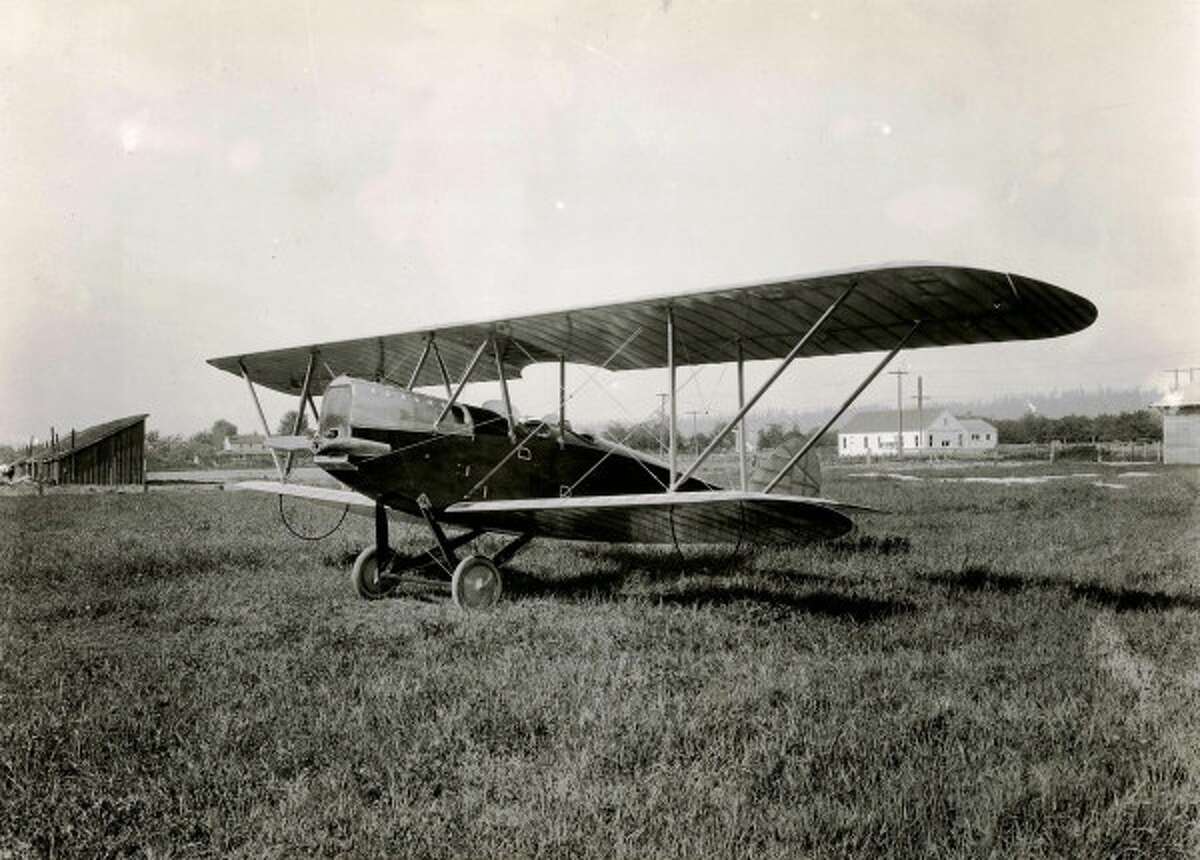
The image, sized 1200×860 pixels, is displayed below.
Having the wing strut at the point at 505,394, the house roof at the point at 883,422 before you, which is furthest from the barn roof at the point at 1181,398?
the house roof at the point at 883,422

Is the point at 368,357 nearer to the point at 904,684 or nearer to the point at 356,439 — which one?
the point at 356,439

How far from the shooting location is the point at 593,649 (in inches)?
225

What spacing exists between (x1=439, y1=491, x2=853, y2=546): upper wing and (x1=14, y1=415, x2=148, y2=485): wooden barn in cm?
2808

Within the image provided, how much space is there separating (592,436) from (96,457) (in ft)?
96.9

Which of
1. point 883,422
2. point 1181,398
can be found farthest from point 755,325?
point 883,422

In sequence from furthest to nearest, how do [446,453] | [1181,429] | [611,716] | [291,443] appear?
[1181,429] → [446,453] → [291,443] → [611,716]

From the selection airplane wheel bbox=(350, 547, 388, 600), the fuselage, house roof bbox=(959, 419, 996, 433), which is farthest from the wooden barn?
house roof bbox=(959, 419, 996, 433)

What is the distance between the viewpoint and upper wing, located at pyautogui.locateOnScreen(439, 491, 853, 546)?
21.7 feet

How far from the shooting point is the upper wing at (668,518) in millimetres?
6629

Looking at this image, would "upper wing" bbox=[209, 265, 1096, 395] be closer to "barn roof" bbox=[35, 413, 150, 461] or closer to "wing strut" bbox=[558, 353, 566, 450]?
"wing strut" bbox=[558, 353, 566, 450]

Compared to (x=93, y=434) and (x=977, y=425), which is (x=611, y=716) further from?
(x=977, y=425)

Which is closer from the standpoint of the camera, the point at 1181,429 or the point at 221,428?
the point at 1181,429

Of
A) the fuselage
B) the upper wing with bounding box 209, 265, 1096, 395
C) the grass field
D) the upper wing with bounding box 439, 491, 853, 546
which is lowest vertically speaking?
the grass field

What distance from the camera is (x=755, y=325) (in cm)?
779
